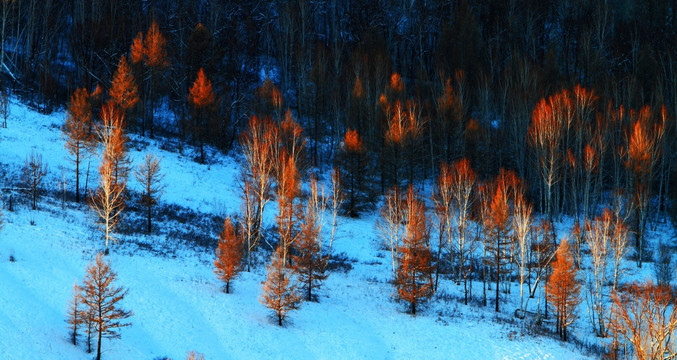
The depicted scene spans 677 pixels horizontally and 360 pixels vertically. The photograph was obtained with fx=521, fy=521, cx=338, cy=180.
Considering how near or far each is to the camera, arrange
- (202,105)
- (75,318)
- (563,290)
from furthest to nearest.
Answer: (202,105) < (563,290) < (75,318)

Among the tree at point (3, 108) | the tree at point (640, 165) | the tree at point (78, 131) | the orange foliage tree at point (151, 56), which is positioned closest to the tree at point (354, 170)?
the tree at point (78, 131)

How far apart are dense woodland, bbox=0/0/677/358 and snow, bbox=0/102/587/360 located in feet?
5.14

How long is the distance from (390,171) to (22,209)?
102 feet

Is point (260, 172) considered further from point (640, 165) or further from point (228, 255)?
point (640, 165)

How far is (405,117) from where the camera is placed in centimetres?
5175

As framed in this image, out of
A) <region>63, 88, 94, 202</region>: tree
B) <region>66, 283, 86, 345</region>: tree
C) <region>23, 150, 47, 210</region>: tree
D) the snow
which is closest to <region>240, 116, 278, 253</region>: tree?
the snow

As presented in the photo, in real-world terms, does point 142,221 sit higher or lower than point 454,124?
lower

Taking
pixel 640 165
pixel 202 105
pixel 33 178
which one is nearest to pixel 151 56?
pixel 202 105

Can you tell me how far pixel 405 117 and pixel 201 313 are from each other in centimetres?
3203

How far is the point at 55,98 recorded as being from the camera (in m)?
57.6

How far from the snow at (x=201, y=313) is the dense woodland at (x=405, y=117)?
1.57 meters

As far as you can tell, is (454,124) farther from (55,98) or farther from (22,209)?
(55,98)

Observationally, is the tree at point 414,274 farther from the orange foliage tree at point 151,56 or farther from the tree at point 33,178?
the orange foliage tree at point 151,56

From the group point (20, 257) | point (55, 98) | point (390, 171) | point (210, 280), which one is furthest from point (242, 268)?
point (55, 98)
